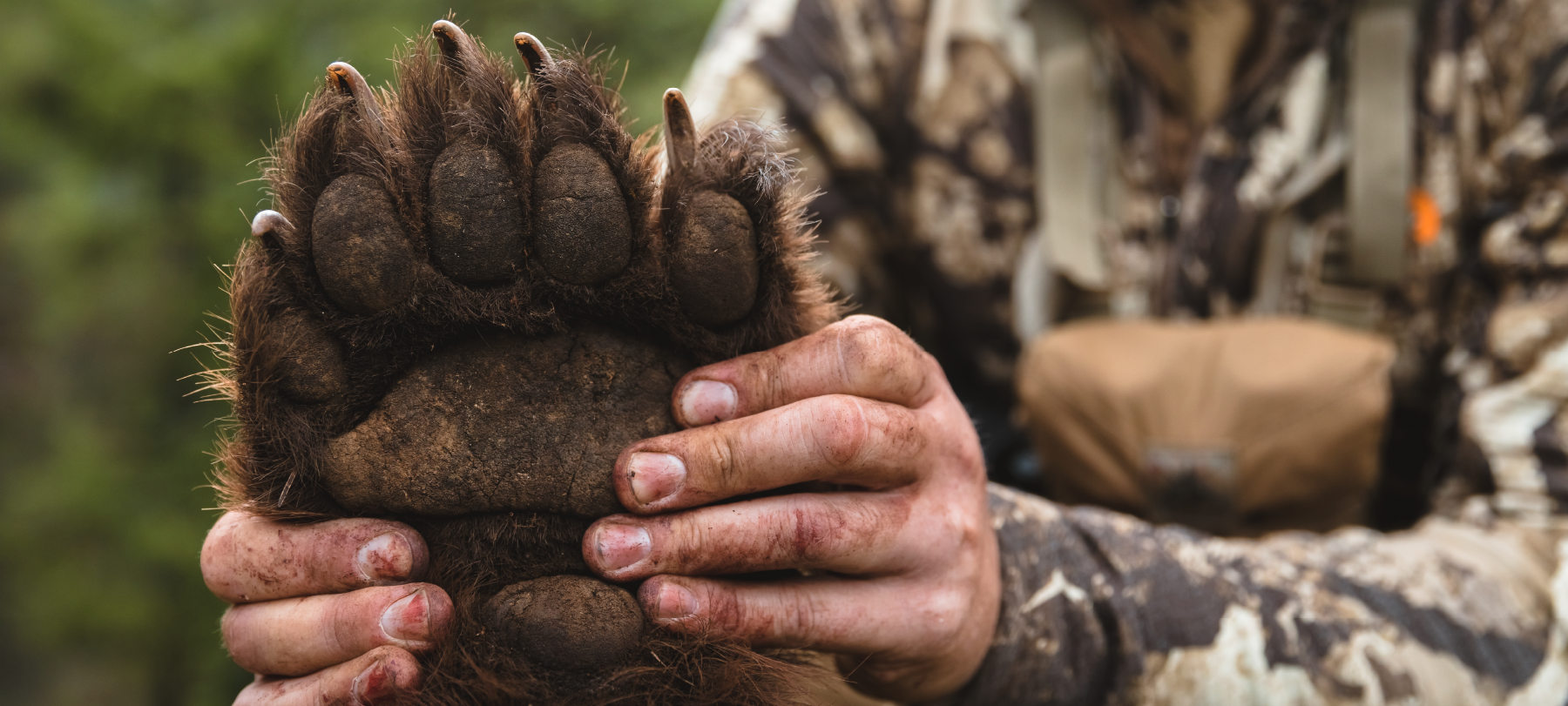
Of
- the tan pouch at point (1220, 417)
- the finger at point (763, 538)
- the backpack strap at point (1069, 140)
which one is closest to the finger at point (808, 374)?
the finger at point (763, 538)

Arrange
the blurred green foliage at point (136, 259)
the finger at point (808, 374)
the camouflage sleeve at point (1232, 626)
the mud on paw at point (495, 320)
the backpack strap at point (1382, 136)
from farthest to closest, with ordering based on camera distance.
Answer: the blurred green foliage at point (136, 259)
the backpack strap at point (1382, 136)
the camouflage sleeve at point (1232, 626)
the finger at point (808, 374)
the mud on paw at point (495, 320)

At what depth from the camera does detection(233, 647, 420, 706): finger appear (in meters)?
0.99

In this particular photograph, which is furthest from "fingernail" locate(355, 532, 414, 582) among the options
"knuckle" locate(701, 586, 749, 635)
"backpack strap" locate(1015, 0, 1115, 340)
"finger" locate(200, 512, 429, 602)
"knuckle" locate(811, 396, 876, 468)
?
"backpack strap" locate(1015, 0, 1115, 340)

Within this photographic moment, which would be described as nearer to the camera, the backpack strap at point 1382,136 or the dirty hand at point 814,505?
the dirty hand at point 814,505

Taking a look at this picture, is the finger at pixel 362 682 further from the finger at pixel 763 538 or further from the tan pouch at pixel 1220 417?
the tan pouch at pixel 1220 417

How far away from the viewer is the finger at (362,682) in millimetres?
988

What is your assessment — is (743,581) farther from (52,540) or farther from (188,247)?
(52,540)

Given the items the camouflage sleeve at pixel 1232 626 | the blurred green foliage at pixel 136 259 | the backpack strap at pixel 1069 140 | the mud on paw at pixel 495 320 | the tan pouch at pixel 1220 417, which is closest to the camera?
the mud on paw at pixel 495 320

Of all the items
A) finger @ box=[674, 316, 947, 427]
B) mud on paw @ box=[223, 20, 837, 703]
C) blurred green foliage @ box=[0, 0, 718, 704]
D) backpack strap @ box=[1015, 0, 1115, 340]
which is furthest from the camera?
blurred green foliage @ box=[0, 0, 718, 704]

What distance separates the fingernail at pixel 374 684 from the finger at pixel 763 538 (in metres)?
0.22

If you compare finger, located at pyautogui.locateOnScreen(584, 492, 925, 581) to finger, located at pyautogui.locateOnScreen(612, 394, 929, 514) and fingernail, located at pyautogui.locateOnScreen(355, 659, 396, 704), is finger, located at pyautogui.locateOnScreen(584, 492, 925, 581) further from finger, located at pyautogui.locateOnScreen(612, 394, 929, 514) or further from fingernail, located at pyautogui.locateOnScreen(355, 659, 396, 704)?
fingernail, located at pyautogui.locateOnScreen(355, 659, 396, 704)

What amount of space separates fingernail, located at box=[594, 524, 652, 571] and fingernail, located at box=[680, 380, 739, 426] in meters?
0.12

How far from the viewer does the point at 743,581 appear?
1091mm

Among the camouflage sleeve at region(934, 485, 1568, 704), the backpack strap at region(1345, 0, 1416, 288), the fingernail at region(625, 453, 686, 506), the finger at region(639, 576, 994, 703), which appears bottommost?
the camouflage sleeve at region(934, 485, 1568, 704)
